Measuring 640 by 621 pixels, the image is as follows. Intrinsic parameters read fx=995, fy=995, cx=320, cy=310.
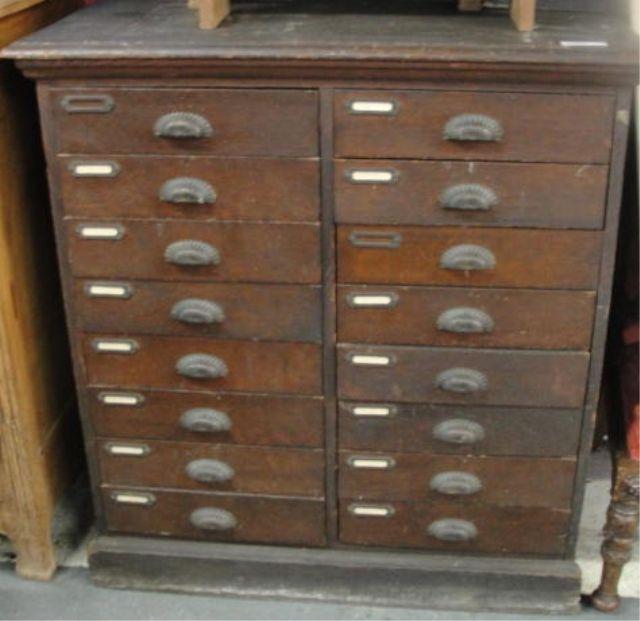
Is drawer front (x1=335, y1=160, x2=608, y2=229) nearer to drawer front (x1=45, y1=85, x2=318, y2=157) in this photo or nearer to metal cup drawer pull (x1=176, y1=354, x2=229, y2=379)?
drawer front (x1=45, y1=85, x2=318, y2=157)

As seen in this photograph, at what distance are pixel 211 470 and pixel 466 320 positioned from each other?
639 millimetres

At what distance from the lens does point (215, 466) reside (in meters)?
2.11

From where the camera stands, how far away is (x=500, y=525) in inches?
83.0

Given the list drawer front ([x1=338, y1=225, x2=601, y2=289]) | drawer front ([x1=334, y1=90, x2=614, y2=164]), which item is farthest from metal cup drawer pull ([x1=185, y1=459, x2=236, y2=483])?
drawer front ([x1=334, y1=90, x2=614, y2=164])

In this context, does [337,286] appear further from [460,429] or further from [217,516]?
[217,516]

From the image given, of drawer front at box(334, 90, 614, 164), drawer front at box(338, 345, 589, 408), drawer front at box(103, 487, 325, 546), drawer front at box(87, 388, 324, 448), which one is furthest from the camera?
drawer front at box(103, 487, 325, 546)

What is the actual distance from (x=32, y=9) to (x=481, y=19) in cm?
91

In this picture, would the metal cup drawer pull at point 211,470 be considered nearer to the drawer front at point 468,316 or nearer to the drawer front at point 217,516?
the drawer front at point 217,516

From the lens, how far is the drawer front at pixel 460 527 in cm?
209

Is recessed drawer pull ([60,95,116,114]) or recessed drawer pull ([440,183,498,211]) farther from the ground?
recessed drawer pull ([60,95,116,114])

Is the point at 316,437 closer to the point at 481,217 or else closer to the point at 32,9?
the point at 481,217

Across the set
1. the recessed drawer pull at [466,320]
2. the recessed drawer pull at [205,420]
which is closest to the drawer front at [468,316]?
the recessed drawer pull at [466,320]

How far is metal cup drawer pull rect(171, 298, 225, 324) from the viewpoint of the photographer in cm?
194

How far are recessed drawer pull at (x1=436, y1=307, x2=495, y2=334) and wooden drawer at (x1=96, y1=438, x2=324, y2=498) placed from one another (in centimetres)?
41
